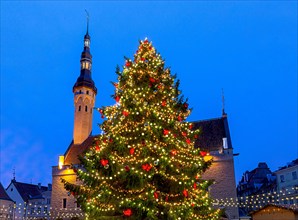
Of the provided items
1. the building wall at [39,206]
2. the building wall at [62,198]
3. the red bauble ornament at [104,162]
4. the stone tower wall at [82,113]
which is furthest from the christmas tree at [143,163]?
the building wall at [39,206]

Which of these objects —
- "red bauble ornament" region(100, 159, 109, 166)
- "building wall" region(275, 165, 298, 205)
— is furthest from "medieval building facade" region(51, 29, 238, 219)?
"building wall" region(275, 165, 298, 205)

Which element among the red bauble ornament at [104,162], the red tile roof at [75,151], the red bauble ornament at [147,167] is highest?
the red tile roof at [75,151]

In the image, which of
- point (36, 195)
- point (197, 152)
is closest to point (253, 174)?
point (36, 195)

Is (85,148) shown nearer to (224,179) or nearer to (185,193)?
(224,179)

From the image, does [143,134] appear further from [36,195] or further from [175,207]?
[36,195]

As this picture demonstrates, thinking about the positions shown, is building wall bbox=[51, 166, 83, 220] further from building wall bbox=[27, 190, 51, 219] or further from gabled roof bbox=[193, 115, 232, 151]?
building wall bbox=[27, 190, 51, 219]

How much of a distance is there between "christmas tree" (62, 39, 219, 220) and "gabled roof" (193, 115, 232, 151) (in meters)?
15.6

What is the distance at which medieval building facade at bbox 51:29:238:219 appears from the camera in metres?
26.6

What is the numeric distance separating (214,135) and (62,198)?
15986 millimetres

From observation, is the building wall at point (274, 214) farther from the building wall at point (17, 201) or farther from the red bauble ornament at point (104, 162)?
the building wall at point (17, 201)

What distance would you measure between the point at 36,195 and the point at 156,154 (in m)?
46.5

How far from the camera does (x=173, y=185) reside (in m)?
12.0

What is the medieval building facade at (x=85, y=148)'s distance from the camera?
26562 mm

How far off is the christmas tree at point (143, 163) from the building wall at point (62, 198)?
19301 mm
